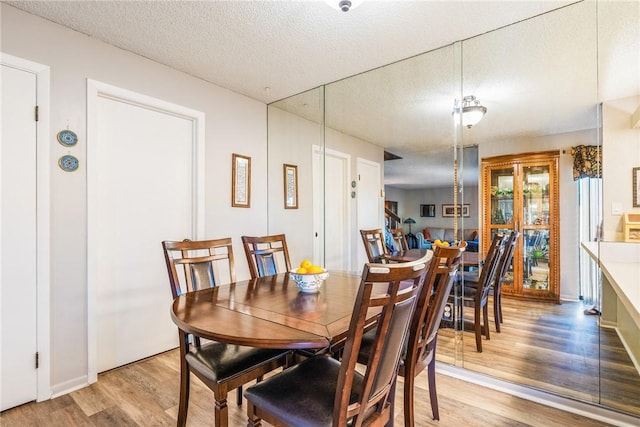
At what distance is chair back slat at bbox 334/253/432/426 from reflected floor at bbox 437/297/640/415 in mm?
1521

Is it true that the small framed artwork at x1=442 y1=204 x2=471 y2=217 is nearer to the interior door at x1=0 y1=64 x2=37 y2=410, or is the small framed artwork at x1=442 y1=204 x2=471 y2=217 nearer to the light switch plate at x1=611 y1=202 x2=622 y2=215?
the light switch plate at x1=611 y1=202 x2=622 y2=215

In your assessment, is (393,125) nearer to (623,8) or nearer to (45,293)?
(623,8)

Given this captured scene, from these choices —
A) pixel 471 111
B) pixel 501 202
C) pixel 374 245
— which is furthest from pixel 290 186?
pixel 501 202

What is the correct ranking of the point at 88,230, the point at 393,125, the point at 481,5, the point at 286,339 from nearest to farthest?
1. the point at 286,339
2. the point at 481,5
3. the point at 88,230
4. the point at 393,125

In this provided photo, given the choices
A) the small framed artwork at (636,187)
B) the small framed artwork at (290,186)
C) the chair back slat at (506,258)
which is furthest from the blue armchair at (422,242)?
the small framed artwork at (290,186)

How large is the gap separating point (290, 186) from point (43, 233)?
87.1 inches

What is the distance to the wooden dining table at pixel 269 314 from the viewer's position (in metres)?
1.09

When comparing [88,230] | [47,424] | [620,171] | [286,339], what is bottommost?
[47,424]

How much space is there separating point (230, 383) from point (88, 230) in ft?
5.21

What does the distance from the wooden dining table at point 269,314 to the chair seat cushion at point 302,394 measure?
222 mm

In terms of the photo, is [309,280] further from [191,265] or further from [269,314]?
[191,265]

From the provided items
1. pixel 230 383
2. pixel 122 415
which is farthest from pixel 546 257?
pixel 122 415

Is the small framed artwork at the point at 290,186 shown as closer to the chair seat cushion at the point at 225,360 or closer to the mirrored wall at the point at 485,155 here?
the mirrored wall at the point at 485,155

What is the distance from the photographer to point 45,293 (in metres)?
1.96
